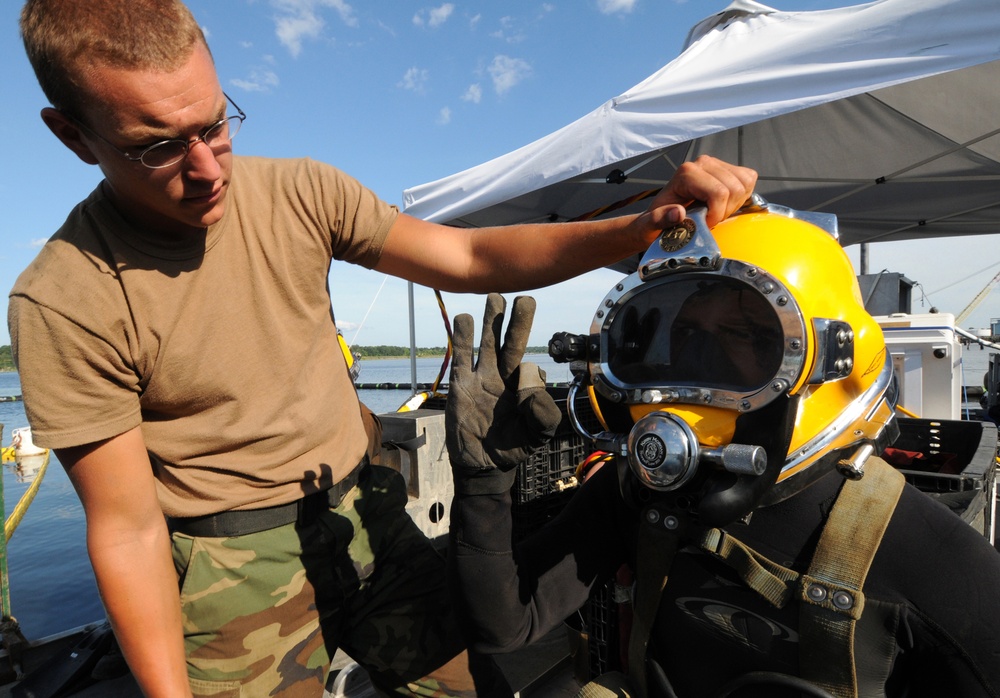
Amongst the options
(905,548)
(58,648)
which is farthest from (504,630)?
(58,648)

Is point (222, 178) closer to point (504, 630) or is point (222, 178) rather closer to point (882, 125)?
point (504, 630)

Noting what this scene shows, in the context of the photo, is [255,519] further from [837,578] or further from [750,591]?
[837,578]

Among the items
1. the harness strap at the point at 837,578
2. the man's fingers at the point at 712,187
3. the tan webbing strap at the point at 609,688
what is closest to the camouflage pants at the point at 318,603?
the tan webbing strap at the point at 609,688

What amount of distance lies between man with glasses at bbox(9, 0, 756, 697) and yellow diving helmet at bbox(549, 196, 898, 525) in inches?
5.4

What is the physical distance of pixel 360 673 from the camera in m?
2.38

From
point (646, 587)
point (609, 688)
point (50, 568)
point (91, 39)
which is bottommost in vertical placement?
point (50, 568)

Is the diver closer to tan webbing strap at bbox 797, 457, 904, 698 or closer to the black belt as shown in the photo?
tan webbing strap at bbox 797, 457, 904, 698

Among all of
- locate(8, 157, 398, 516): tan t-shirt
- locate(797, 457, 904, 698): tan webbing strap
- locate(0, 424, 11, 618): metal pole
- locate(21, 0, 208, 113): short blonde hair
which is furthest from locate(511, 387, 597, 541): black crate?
locate(0, 424, 11, 618): metal pole

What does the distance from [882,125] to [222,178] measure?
5.17 m

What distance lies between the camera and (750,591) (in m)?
1.11


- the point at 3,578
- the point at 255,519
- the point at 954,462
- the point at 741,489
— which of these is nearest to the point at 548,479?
the point at 255,519

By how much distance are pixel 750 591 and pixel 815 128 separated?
4918 millimetres

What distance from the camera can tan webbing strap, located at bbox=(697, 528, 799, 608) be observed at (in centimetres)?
104

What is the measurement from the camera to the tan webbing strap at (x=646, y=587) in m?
1.20
